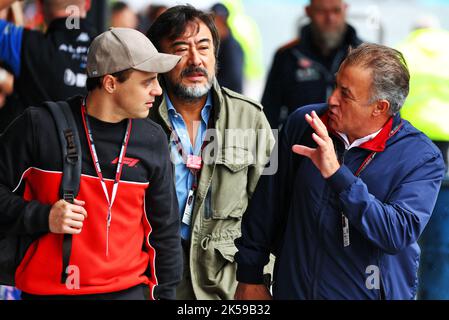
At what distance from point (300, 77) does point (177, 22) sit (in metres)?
2.40

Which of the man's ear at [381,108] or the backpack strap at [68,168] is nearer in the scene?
the backpack strap at [68,168]

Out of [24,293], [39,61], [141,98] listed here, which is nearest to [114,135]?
[141,98]

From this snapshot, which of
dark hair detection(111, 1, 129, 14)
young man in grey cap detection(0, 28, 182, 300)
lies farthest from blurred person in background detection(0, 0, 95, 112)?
dark hair detection(111, 1, 129, 14)

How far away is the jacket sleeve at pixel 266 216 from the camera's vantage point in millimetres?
4156

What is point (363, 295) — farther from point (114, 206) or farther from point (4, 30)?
point (4, 30)

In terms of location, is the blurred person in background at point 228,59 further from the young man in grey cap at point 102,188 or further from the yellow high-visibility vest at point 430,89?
the young man in grey cap at point 102,188

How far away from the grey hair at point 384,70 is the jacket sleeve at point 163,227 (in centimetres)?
86

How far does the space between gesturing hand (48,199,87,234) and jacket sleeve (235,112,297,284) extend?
33.2 inches

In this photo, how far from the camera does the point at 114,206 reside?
3797 mm

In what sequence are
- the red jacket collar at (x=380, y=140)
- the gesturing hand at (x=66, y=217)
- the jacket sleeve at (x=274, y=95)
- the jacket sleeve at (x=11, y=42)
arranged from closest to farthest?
the gesturing hand at (x=66, y=217), the red jacket collar at (x=380, y=140), the jacket sleeve at (x=11, y=42), the jacket sleeve at (x=274, y=95)

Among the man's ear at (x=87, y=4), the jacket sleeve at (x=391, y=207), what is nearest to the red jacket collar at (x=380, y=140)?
the jacket sleeve at (x=391, y=207)

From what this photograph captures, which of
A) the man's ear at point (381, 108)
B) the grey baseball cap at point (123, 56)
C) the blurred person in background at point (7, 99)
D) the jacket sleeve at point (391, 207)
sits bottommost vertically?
the blurred person in background at point (7, 99)

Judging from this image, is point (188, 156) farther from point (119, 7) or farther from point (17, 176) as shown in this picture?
point (119, 7)

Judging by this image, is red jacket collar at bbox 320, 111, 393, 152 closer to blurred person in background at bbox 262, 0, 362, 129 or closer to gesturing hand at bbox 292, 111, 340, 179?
gesturing hand at bbox 292, 111, 340, 179
